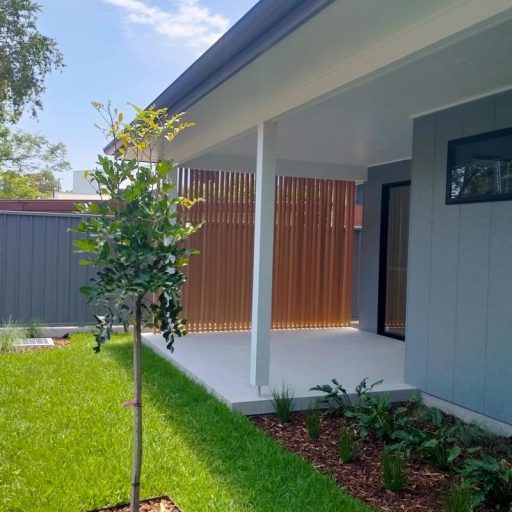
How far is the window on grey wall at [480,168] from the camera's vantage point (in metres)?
4.21

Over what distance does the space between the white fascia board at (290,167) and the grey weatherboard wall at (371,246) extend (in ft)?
0.88

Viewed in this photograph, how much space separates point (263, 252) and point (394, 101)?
1684 millimetres

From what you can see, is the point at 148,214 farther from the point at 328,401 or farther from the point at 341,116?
the point at 341,116

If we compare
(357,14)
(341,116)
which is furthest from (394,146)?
(357,14)

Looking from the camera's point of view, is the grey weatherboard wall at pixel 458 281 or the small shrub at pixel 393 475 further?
the grey weatherboard wall at pixel 458 281

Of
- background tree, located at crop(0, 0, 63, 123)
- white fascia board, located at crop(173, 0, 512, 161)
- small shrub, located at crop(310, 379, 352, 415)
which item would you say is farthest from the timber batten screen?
background tree, located at crop(0, 0, 63, 123)

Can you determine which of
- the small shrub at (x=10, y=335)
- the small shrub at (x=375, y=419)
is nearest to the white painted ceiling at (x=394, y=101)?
the small shrub at (x=375, y=419)

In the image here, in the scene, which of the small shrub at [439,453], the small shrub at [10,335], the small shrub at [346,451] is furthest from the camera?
the small shrub at [10,335]

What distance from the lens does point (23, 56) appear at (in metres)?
14.7

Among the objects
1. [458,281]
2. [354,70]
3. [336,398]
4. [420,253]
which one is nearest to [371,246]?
[420,253]

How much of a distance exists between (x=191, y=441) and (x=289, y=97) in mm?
2647

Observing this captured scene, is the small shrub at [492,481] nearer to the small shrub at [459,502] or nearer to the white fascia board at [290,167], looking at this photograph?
the small shrub at [459,502]

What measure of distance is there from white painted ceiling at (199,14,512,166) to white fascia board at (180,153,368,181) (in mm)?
316

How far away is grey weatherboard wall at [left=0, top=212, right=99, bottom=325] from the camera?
25.5ft
